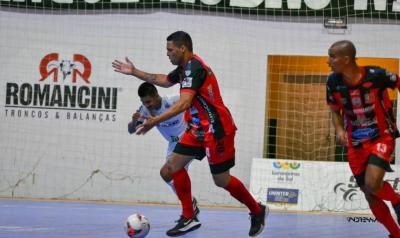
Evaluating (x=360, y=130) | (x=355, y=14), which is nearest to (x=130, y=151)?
(x=355, y=14)

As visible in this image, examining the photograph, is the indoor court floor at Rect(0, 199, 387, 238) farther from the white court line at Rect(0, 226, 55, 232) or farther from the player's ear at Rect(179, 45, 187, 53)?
the player's ear at Rect(179, 45, 187, 53)

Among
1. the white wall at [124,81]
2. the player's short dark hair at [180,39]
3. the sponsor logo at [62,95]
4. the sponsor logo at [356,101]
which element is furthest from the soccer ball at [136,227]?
the sponsor logo at [62,95]

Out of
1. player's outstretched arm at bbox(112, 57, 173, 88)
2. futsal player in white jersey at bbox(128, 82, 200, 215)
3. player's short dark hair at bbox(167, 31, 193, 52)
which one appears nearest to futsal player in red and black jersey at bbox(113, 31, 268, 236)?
player's short dark hair at bbox(167, 31, 193, 52)

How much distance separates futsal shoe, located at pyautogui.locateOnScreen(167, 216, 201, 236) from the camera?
298 inches

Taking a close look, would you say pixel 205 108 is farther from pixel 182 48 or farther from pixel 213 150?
pixel 182 48

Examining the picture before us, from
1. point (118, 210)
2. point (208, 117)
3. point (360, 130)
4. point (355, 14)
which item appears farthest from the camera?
point (355, 14)

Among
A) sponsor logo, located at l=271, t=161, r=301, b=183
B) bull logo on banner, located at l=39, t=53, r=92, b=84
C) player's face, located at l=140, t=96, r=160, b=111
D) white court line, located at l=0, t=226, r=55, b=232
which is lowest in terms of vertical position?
white court line, located at l=0, t=226, r=55, b=232

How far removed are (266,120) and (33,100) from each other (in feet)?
16.0

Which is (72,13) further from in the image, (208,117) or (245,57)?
(208,117)

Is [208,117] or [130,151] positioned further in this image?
[130,151]

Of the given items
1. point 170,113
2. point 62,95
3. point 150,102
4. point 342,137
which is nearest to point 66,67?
point 62,95

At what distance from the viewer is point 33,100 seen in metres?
14.7

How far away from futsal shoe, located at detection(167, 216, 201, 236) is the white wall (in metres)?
6.50

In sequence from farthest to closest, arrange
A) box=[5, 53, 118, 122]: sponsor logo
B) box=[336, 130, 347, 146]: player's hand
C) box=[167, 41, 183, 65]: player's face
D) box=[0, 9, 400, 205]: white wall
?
1. box=[5, 53, 118, 122]: sponsor logo
2. box=[0, 9, 400, 205]: white wall
3. box=[167, 41, 183, 65]: player's face
4. box=[336, 130, 347, 146]: player's hand
